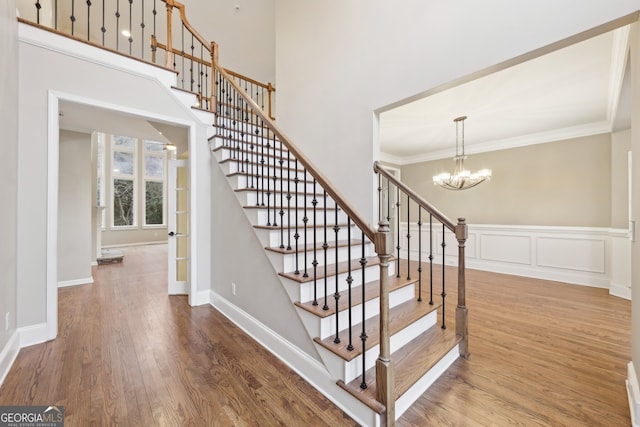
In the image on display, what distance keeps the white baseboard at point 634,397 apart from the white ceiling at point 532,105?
254cm

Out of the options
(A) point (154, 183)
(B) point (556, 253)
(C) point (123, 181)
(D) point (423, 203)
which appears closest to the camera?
(D) point (423, 203)

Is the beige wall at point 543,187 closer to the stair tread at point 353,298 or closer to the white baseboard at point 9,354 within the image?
the stair tread at point 353,298

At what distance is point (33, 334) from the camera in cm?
226

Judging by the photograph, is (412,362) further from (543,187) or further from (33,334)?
(543,187)

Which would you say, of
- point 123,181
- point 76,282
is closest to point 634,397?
point 76,282

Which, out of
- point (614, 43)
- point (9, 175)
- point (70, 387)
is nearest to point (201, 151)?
point (9, 175)

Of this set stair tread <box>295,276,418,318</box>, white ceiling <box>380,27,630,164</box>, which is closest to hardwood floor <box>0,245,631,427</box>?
stair tread <box>295,276,418,318</box>

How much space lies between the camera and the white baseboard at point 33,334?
221 cm

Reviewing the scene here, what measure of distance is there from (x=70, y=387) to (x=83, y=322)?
129 centimetres

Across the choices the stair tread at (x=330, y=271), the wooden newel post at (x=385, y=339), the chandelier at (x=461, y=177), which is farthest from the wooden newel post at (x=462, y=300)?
the chandelier at (x=461, y=177)

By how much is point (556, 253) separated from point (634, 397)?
3722 millimetres

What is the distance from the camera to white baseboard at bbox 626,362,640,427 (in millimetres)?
1405

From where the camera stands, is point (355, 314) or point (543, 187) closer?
point (355, 314)

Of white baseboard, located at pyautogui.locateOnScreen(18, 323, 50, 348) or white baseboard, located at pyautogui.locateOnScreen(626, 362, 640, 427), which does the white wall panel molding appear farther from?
white baseboard, located at pyautogui.locateOnScreen(18, 323, 50, 348)
